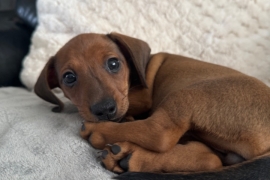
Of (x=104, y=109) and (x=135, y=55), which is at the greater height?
(x=135, y=55)

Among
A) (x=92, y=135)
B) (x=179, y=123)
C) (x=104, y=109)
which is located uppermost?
(x=179, y=123)

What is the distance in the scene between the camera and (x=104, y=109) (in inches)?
87.4

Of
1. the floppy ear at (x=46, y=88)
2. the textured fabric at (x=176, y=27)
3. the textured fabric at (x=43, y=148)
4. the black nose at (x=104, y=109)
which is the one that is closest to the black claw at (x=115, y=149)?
the textured fabric at (x=43, y=148)

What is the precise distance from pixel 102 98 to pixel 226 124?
A: 0.80 meters

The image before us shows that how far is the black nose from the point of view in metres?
2.22

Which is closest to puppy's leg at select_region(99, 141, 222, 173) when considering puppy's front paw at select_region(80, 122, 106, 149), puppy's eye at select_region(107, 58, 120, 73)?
puppy's front paw at select_region(80, 122, 106, 149)

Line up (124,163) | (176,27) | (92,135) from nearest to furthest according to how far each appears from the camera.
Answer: (124,163) < (92,135) < (176,27)

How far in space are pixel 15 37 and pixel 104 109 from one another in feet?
7.19

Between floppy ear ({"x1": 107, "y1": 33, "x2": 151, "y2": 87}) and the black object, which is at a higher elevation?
floppy ear ({"x1": 107, "y1": 33, "x2": 151, "y2": 87})

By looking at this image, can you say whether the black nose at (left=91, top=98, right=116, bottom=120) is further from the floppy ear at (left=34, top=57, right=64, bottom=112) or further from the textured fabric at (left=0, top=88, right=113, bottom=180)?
the floppy ear at (left=34, top=57, right=64, bottom=112)

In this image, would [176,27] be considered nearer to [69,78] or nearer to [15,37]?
[69,78]

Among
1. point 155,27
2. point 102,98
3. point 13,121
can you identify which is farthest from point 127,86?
point 155,27

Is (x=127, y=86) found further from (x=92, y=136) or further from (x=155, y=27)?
(x=155, y=27)

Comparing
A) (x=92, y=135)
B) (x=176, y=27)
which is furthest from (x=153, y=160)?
(x=176, y=27)
